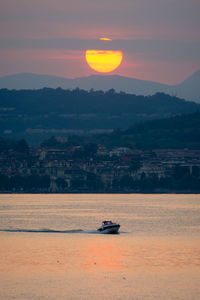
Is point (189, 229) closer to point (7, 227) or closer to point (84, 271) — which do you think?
point (7, 227)

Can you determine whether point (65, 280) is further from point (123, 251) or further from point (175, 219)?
point (175, 219)

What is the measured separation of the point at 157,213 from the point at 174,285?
7789cm

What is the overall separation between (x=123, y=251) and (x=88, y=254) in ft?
9.99

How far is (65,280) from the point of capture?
54.2 m

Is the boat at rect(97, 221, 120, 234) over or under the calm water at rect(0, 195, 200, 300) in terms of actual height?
over

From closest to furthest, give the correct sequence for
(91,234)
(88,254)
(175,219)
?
(88,254) → (91,234) → (175,219)

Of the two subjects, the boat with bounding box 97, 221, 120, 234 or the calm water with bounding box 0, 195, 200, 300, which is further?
the boat with bounding box 97, 221, 120, 234

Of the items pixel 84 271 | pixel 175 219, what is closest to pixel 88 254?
pixel 84 271

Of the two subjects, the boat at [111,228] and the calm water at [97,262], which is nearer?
the calm water at [97,262]

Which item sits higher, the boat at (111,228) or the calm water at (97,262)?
the boat at (111,228)

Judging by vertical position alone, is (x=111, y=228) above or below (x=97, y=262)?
above

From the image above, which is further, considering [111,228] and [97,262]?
[111,228]

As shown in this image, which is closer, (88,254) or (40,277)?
(40,277)

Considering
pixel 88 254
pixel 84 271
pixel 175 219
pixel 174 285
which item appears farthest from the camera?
pixel 175 219
